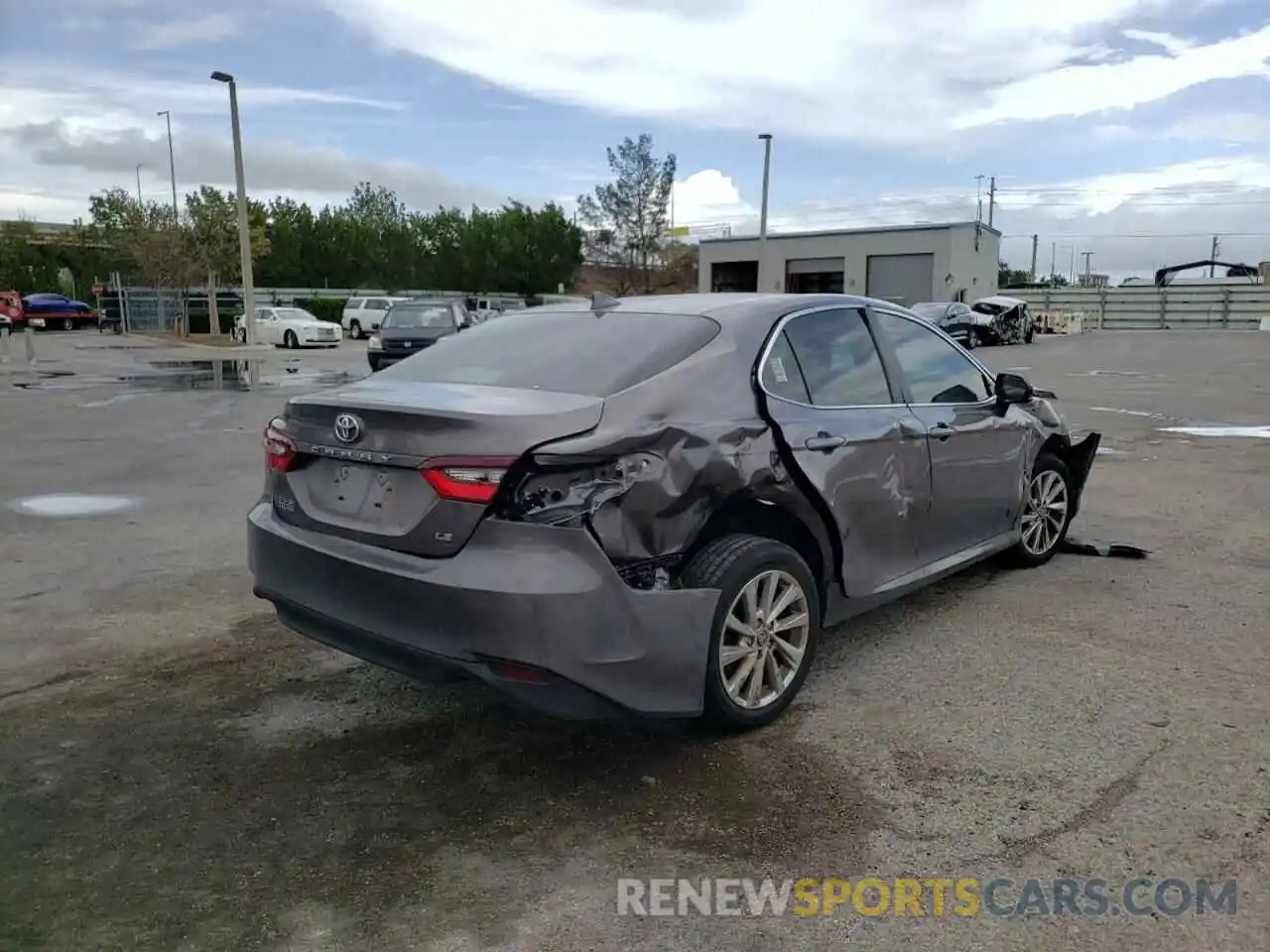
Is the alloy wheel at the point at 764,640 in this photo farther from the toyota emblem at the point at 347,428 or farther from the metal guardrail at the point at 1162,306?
the metal guardrail at the point at 1162,306

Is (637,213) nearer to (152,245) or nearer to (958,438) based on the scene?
(152,245)

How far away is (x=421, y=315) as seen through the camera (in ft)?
69.8

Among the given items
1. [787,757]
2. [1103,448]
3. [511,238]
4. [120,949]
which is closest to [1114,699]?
[787,757]

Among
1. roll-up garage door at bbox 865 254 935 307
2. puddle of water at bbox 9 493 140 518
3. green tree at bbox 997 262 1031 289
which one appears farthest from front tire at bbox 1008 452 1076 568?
green tree at bbox 997 262 1031 289

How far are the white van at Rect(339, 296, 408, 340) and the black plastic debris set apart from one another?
38087mm

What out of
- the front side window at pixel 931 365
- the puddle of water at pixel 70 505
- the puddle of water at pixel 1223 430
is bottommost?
the puddle of water at pixel 70 505

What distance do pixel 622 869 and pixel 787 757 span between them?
0.89 m

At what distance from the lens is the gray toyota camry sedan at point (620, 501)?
319 cm

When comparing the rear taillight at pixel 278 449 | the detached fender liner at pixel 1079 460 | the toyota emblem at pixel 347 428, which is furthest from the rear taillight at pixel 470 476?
the detached fender liner at pixel 1079 460

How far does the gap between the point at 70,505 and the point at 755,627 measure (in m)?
Answer: 6.28

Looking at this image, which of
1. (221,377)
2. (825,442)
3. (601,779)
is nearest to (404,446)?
(601,779)

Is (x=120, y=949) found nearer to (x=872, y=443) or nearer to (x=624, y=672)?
(x=624, y=672)

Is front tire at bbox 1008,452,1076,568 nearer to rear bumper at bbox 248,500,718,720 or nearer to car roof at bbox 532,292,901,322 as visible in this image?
car roof at bbox 532,292,901,322

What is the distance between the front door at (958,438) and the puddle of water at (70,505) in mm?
5850
